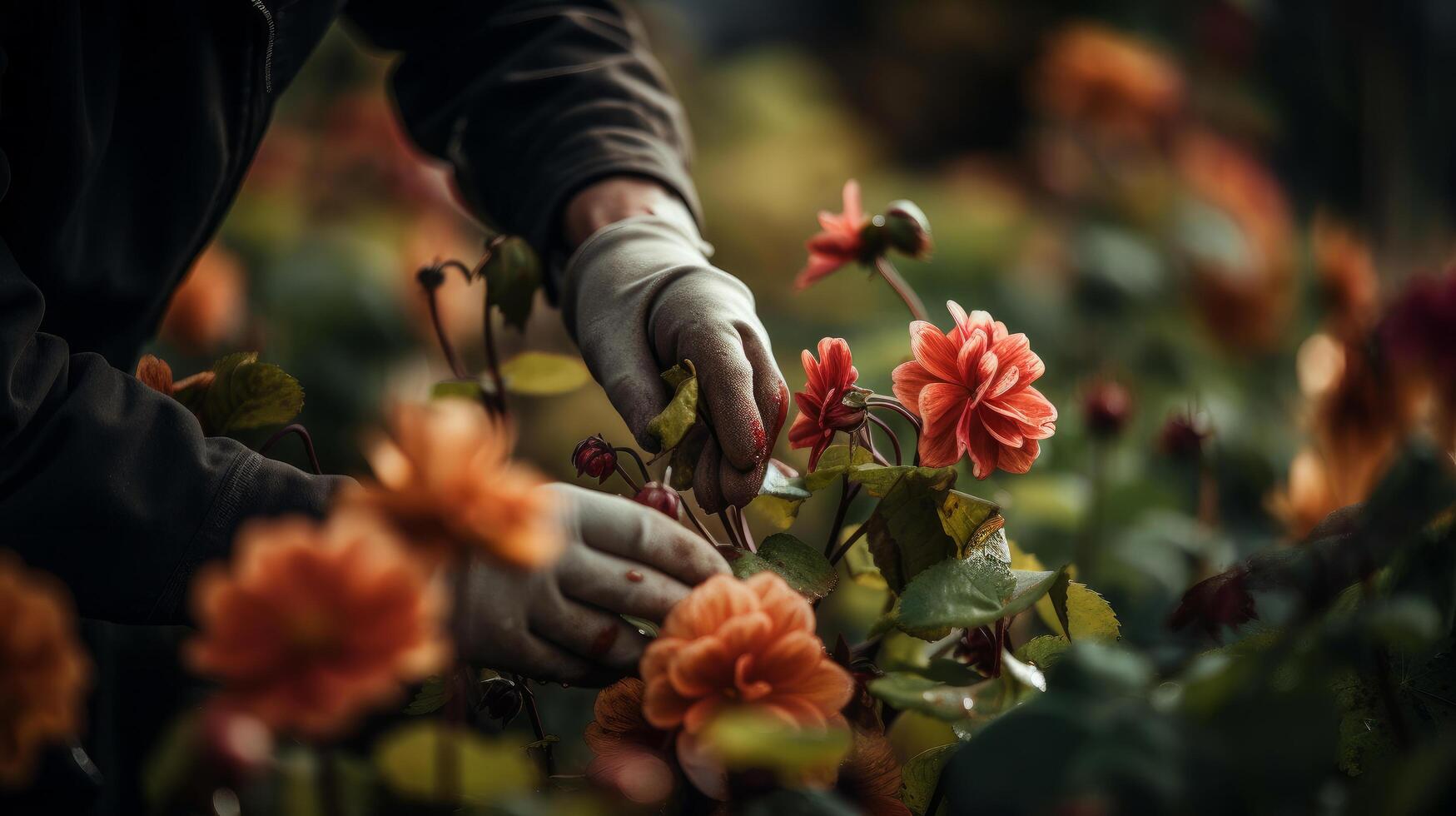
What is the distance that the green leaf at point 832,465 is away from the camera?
530 mm

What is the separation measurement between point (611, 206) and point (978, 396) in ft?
1.13

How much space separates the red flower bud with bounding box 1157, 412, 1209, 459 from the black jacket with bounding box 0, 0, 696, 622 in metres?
0.48

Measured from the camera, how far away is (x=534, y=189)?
77 cm

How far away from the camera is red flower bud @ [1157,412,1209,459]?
0.92m

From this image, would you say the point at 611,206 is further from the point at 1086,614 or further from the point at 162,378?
the point at 1086,614

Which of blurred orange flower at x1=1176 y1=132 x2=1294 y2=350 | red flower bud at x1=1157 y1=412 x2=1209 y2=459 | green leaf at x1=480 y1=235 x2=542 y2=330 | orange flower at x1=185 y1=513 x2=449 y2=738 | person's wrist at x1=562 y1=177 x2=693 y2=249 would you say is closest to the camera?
orange flower at x1=185 y1=513 x2=449 y2=738

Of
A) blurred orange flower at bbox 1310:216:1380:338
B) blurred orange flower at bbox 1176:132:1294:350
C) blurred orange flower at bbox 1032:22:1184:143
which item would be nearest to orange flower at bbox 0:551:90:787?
blurred orange flower at bbox 1310:216:1380:338

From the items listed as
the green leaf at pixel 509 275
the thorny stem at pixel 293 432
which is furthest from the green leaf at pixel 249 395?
the green leaf at pixel 509 275

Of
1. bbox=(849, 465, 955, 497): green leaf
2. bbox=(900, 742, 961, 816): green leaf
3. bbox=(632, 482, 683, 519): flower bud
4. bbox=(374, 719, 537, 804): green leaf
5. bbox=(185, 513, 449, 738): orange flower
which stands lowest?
bbox=(900, 742, 961, 816): green leaf

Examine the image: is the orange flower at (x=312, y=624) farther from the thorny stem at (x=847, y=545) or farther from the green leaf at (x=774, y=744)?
the thorny stem at (x=847, y=545)

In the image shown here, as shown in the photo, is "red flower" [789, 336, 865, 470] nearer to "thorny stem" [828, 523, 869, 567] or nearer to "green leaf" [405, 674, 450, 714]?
"thorny stem" [828, 523, 869, 567]

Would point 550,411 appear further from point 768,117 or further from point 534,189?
point 768,117

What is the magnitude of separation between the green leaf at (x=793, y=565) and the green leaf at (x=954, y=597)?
4 cm

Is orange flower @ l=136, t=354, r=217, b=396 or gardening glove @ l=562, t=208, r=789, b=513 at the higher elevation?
gardening glove @ l=562, t=208, r=789, b=513
